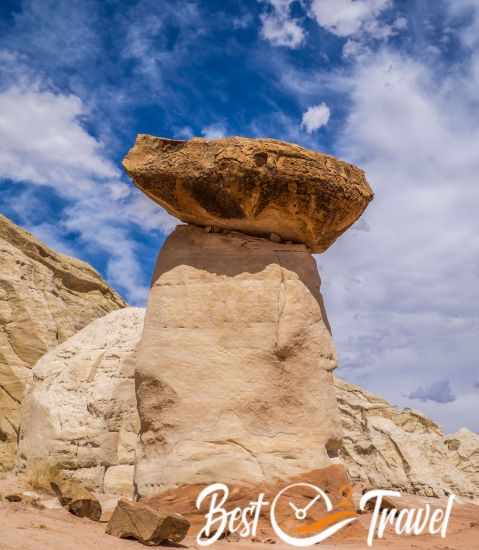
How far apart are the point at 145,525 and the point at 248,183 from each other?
10.4 ft

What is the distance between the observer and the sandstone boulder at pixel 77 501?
5.23m

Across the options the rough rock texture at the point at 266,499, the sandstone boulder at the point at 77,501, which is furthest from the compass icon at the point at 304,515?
the sandstone boulder at the point at 77,501

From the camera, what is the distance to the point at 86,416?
25.2 feet

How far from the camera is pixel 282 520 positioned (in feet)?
17.5

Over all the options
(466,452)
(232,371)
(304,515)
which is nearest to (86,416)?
(232,371)

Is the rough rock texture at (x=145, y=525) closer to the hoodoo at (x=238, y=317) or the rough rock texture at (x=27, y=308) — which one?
the hoodoo at (x=238, y=317)

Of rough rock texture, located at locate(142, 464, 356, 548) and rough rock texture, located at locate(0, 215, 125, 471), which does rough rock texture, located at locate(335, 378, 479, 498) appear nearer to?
rough rock texture, located at locate(142, 464, 356, 548)

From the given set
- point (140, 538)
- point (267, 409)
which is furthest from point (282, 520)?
point (140, 538)

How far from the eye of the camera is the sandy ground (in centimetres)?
372

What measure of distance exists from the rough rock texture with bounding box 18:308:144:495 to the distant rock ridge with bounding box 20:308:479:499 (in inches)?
0.4

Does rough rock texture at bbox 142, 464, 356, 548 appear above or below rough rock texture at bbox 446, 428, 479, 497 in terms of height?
below

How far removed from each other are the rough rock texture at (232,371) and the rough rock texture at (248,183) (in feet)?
0.99

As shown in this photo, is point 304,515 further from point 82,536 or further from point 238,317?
point 82,536

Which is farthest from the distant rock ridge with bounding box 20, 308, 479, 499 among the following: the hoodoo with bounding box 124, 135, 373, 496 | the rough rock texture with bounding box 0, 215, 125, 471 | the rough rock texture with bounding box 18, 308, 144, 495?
the rough rock texture with bounding box 0, 215, 125, 471
